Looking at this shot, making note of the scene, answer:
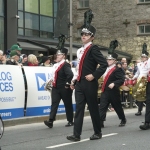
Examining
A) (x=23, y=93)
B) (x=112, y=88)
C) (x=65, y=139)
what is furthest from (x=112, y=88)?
(x=65, y=139)

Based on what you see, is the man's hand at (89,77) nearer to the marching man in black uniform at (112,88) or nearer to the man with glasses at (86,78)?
the man with glasses at (86,78)

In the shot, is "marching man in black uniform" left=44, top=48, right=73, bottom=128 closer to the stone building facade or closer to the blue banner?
the blue banner

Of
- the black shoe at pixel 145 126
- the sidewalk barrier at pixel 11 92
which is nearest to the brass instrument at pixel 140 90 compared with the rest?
the black shoe at pixel 145 126

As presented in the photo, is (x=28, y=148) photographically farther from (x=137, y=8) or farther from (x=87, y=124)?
(x=137, y=8)

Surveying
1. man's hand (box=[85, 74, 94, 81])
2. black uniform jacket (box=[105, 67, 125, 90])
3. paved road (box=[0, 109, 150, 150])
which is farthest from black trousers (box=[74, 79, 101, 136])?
black uniform jacket (box=[105, 67, 125, 90])

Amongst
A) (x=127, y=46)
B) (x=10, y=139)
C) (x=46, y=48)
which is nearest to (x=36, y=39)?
(x=46, y=48)

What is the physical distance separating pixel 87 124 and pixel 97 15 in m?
28.2

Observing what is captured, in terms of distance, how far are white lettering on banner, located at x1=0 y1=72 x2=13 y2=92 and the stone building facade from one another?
26228 millimetres

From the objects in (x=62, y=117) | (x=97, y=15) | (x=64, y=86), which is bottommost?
(x=62, y=117)

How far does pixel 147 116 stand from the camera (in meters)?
11.9

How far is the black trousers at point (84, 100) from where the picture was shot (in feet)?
32.3

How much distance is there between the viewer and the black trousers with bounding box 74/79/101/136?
9.86 metres

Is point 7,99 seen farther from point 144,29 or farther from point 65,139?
point 144,29

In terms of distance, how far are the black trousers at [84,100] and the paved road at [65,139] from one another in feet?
1.07
